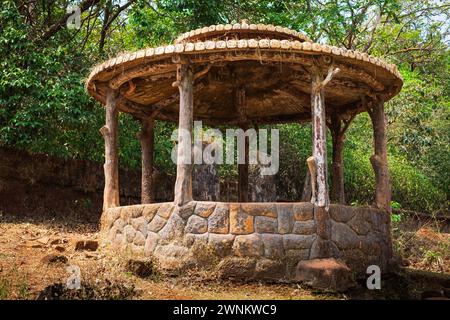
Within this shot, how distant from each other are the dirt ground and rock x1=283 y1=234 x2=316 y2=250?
0.52m

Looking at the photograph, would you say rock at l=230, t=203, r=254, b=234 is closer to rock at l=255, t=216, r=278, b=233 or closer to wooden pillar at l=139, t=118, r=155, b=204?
rock at l=255, t=216, r=278, b=233

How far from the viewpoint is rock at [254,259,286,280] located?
669 cm

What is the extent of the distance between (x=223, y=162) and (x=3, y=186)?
5.71 m

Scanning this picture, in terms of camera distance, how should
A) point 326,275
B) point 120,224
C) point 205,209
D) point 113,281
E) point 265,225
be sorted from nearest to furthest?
point 113,281 → point 326,275 → point 265,225 → point 205,209 → point 120,224

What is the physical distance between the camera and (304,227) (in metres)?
6.88

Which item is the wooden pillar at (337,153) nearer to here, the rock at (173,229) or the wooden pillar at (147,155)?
the wooden pillar at (147,155)

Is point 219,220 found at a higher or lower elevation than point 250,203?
lower

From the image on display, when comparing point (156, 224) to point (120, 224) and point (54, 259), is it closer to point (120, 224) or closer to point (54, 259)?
point (120, 224)

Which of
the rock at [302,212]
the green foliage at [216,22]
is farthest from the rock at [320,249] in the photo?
the green foliage at [216,22]


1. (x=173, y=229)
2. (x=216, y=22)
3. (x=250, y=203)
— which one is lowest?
(x=173, y=229)

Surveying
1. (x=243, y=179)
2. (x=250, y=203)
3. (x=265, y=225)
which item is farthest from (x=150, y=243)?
(x=243, y=179)

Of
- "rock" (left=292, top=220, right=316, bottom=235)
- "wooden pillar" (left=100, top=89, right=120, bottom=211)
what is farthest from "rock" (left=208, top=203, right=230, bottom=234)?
"wooden pillar" (left=100, top=89, right=120, bottom=211)

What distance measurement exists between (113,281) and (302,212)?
2.66 metres
